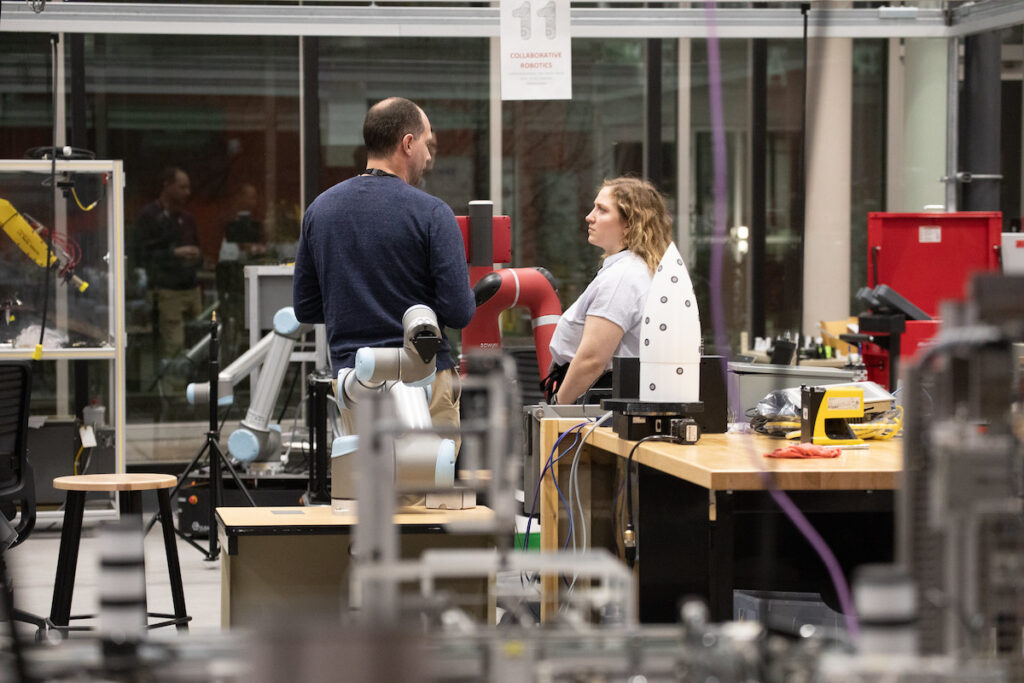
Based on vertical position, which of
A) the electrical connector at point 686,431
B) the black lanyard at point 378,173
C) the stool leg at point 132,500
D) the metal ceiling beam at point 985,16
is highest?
the metal ceiling beam at point 985,16

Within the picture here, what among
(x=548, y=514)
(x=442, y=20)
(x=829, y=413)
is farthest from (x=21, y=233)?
(x=829, y=413)

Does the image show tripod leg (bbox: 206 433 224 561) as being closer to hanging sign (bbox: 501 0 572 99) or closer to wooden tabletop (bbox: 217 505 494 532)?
hanging sign (bbox: 501 0 572 99)

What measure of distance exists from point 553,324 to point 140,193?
11.1 feet

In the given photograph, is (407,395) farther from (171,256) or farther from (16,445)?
(171,256)

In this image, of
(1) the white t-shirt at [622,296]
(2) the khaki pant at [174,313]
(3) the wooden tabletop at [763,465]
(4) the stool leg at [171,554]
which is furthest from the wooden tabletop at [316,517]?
(2) the khaki pant at [174,313]

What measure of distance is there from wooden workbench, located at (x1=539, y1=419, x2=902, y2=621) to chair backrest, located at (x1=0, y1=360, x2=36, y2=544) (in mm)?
1489

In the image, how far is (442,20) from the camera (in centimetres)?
593

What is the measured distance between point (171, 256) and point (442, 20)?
1.98m

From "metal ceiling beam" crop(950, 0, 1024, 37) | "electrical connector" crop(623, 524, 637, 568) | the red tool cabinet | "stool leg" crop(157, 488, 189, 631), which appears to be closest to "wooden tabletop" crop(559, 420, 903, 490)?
"electrical connector" crop(623, 524, 637, 568)

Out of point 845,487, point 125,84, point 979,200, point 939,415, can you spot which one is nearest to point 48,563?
point 125,84

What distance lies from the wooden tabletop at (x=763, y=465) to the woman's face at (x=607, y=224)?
1.08 metres

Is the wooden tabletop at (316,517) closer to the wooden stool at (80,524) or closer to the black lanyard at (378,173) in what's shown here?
the wooden stool at (80,524)

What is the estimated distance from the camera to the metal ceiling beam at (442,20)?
5715 mm

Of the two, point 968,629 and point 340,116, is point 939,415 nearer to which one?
point 968,629
